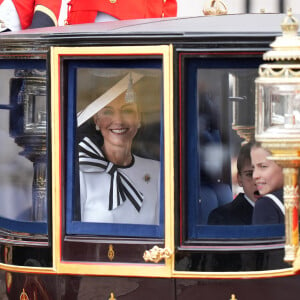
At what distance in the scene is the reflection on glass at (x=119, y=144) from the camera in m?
6.57

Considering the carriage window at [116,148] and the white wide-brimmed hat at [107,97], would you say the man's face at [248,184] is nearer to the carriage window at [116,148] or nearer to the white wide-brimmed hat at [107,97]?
the carriage window at [116,148]

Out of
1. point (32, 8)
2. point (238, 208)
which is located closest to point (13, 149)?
point (238, 208)

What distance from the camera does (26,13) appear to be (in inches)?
370

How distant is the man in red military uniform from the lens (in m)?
9.25

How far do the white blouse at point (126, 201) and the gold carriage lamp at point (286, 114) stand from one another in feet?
3.89

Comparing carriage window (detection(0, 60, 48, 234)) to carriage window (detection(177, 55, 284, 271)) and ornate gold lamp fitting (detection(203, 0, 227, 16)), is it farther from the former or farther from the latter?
ornate gold lamp fitting (detection(203, 0, 227, 16))

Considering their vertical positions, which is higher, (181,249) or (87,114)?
(87,114)

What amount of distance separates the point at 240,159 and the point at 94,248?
2.30 ft

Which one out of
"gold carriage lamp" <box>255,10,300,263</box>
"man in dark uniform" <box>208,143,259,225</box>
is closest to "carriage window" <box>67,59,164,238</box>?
"man in dark uniform" <box>208,143,259,225</box>

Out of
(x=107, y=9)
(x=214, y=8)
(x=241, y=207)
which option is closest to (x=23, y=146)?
(x=241, y=207)

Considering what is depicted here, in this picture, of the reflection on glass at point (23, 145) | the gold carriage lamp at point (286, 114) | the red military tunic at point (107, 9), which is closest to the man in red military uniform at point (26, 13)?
the red military tunic at point (107, 9)

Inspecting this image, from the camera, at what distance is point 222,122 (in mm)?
6488

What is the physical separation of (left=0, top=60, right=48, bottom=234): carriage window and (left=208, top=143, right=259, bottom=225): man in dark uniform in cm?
74

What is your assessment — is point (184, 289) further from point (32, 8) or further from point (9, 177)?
point (32, 8)
